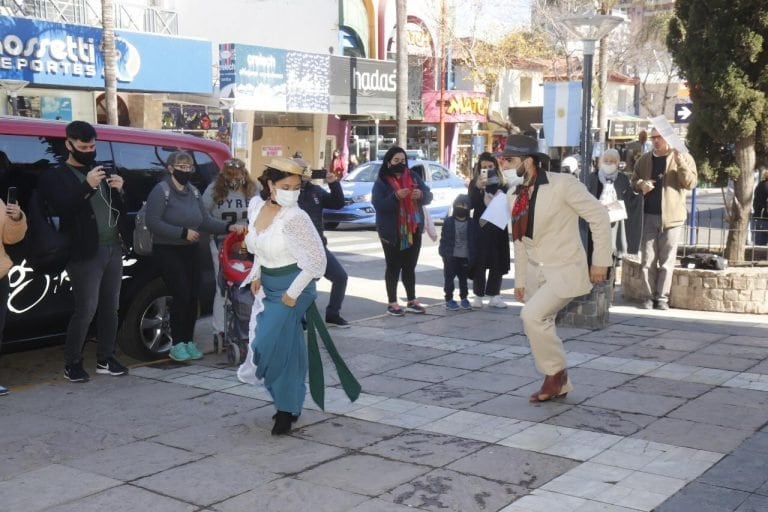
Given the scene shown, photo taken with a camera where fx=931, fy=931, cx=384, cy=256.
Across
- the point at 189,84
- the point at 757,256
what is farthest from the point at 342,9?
the point at 757,256

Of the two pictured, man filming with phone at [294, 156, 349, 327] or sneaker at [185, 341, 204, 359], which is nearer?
sneaker at [185, 341, 204, 359]

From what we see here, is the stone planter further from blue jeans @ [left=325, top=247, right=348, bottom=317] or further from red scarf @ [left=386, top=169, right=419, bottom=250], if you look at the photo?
blue jeans @ [left=325, top=247, right=348, bottom=317]

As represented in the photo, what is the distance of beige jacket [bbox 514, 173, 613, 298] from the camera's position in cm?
621

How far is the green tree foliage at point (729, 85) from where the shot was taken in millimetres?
10172

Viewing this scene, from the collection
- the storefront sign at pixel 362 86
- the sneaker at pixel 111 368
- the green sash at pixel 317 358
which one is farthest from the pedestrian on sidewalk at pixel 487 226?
the storefront sign at pixel 362 86

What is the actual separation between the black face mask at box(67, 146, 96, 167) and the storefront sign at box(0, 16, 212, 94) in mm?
14234

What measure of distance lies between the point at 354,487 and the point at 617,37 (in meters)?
42.9

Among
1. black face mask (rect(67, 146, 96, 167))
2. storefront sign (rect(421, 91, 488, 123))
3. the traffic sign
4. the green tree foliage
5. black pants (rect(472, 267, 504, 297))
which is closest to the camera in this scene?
black face mask (rect(67, 146, 96, 167))

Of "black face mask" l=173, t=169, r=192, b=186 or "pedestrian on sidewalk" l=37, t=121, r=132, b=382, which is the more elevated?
"black face mask" l=173, t=169, r=192, b=186

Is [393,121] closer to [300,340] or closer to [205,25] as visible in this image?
[205,25]

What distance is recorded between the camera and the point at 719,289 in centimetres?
1001

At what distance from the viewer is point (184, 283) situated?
7551mm

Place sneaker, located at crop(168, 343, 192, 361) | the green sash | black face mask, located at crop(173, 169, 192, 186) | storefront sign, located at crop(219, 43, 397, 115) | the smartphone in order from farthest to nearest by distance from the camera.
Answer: storefront sign, located at crop(219, 43, 397, 115) → the smartphone → sneaker, located at crop(168, 343, 192, 361) → black face mask, located at crop(173, 169, 192, 186) → the green sash

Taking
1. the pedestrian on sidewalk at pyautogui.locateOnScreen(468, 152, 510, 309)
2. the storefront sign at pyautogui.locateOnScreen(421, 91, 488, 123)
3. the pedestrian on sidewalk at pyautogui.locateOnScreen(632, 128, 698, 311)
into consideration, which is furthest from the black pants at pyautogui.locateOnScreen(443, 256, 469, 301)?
the storefront sign at pyautogui.locateOnScreen(421, 91, 488, 123)
